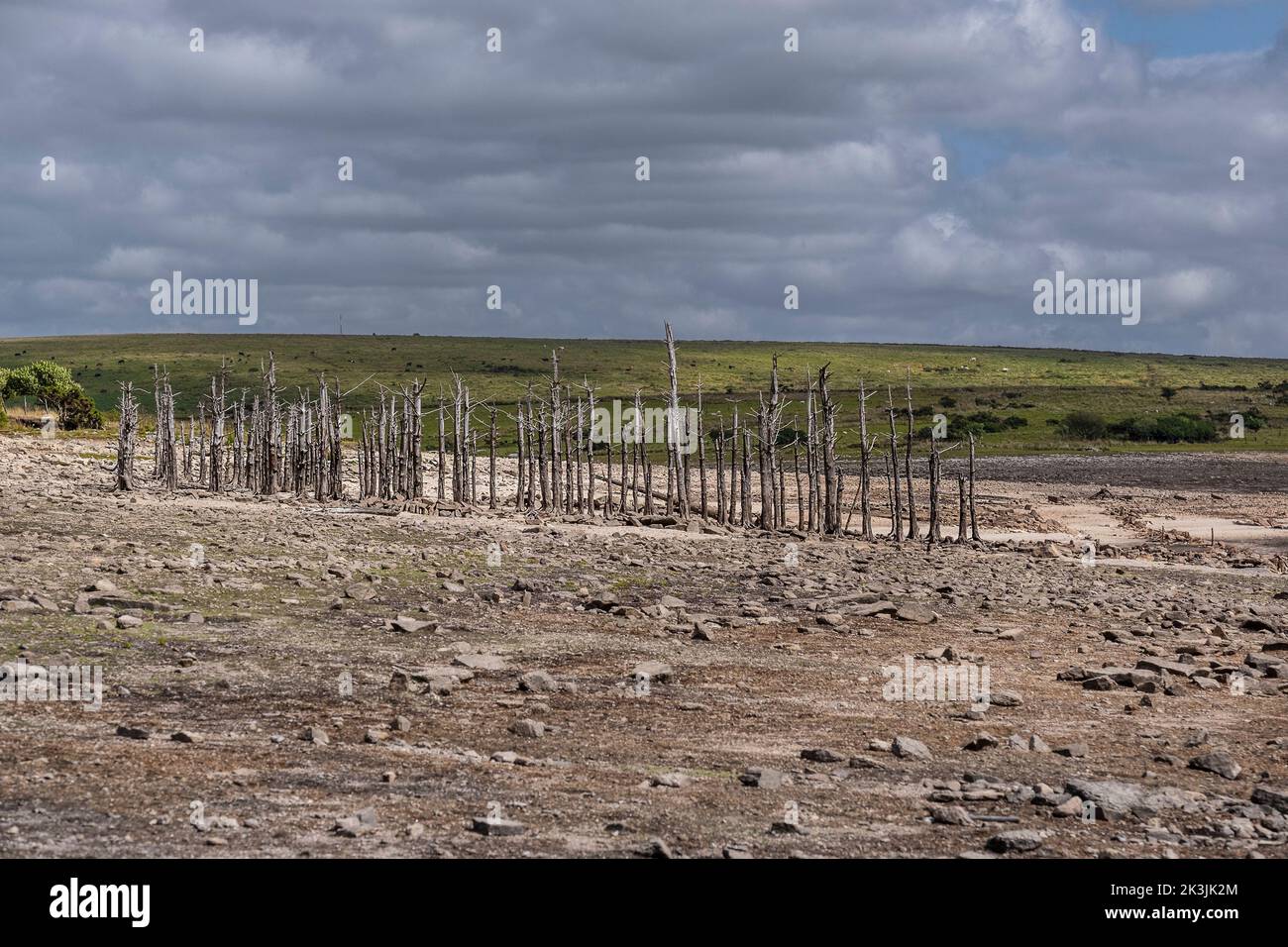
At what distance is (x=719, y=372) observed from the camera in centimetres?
16025

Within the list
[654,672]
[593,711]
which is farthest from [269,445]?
[593,711]

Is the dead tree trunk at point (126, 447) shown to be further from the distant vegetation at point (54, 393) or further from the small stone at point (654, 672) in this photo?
the small stone at point (654, 672)

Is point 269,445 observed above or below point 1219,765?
above

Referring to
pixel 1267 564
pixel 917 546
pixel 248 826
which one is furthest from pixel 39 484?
pixel 248 826

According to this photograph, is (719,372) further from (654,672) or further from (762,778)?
(762,778)

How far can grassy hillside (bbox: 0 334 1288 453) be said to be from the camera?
414 feet

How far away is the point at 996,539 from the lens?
47000 millimetres

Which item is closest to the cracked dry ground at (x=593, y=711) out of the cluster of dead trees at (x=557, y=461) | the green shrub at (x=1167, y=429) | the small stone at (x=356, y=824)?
the small stone at (x=356, y=824)

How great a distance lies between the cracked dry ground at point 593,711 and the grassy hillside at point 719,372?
278 ft

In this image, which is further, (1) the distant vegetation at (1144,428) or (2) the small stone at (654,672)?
(1) the distant vegetation at (1144,428)

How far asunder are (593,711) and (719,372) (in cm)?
14747

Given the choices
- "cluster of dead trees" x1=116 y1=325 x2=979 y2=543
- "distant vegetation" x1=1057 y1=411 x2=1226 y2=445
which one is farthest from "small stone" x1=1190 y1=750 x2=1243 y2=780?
"distant vegetation" x1=1057 y1=411 x2=1226 y2=445

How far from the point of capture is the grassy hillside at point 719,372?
126 metres
